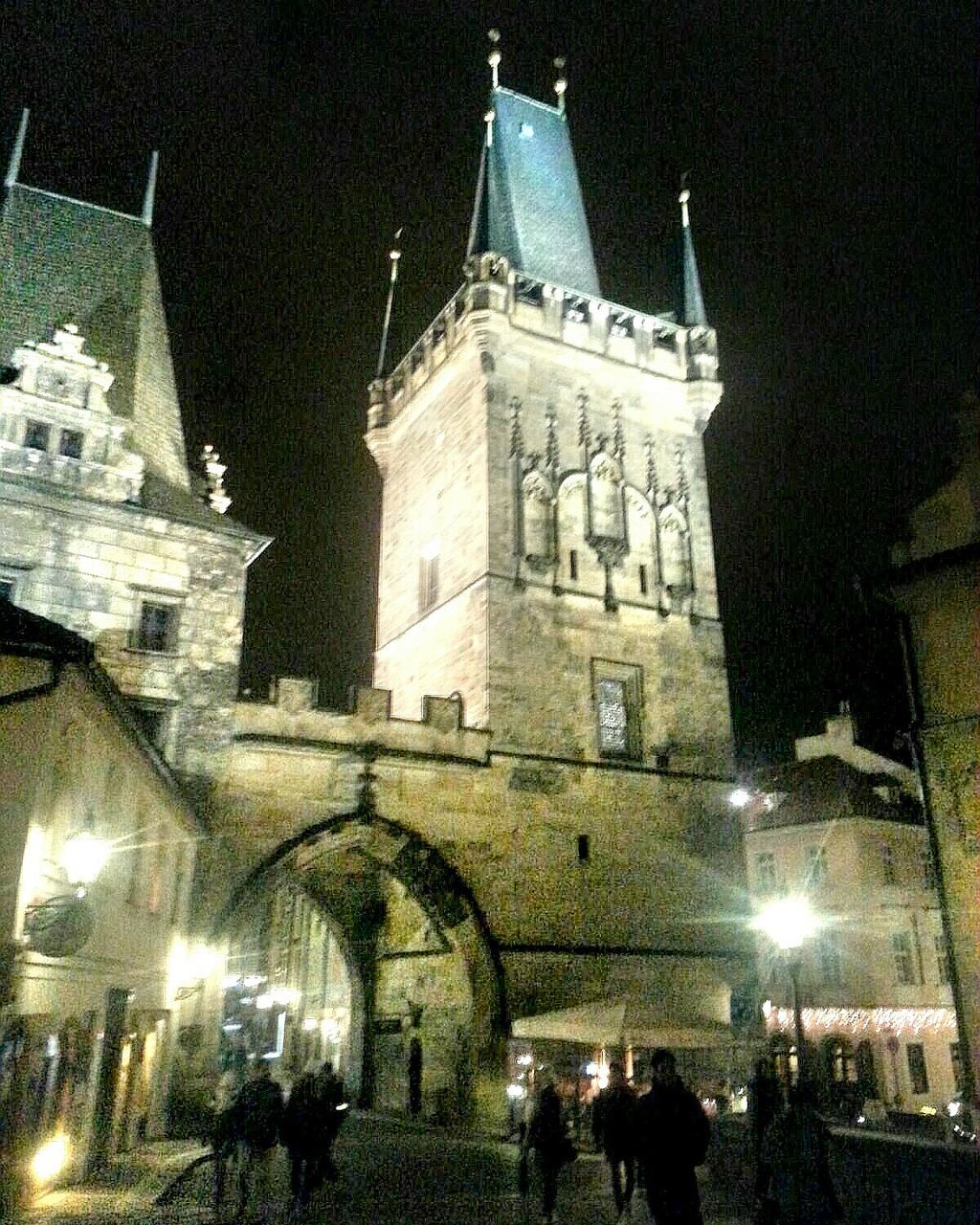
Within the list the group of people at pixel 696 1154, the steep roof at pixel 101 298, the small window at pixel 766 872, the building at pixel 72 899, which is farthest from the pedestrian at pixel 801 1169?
the small window at pixel 766 872

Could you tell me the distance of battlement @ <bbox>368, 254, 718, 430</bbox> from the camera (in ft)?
76.9

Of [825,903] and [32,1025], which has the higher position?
[825,903]

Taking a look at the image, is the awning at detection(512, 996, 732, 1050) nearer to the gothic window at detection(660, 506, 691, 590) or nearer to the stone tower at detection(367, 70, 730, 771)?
the stone tower at detection(367, 70, 730, 771)

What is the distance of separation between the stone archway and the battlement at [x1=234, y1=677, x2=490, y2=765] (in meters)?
1.36

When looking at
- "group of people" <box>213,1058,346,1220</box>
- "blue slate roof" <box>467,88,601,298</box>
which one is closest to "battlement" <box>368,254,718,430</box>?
"blue slate roof" <box>467,88,601,298</box>

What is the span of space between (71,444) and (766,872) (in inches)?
1016

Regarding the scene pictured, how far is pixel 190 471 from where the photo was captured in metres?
21.1

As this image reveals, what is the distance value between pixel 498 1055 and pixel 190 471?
1280cm

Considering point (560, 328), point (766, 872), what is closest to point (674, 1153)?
point (560, 328)

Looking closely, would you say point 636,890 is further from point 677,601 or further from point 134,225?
point 134,225

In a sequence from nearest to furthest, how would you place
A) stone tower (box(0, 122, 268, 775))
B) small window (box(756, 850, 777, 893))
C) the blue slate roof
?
1. stone tower (box(0, 122, 268, 775))
2. the blue slate roof
3. small window (box(756, 850, 777, 893))

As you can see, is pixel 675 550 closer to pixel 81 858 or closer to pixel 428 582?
pixel 428 582

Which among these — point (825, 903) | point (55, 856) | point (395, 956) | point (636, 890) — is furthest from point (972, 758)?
point (825, 903)

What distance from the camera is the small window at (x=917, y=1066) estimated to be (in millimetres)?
29406
